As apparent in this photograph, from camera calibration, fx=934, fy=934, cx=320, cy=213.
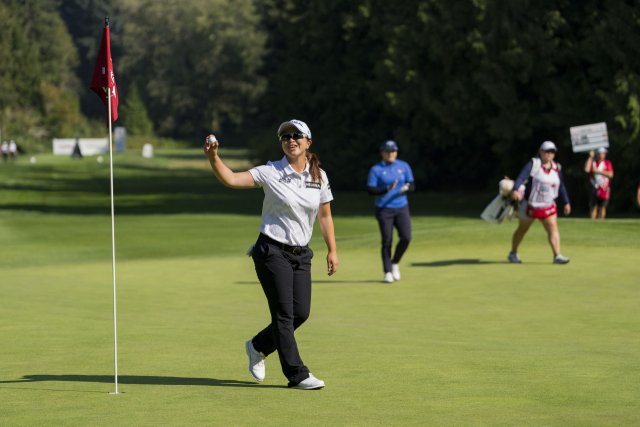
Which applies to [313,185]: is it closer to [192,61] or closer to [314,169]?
[314,169]

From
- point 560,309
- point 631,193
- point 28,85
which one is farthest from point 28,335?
point 28,85

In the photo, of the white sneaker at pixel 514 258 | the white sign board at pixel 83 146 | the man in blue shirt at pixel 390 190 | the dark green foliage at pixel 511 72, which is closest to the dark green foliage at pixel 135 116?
the white sign board at pixel 83 146

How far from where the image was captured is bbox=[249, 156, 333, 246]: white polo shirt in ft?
22.3

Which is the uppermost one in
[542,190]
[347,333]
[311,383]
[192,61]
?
[192,61]

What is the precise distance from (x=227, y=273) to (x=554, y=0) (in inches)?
684

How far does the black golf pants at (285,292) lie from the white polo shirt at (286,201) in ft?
0.37

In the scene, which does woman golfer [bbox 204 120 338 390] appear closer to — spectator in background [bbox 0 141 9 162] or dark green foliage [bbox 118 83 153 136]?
spectator in background [bbox 0 141 9 162]

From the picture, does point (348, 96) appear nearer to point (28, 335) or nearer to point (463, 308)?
point (463, 308)

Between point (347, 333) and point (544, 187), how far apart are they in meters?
6.36

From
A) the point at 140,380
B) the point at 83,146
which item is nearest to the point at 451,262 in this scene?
the point at 140,380

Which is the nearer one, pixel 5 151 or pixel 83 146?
pixel 5 151

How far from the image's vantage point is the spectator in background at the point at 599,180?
2347cm

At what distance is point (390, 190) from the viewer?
14.0 m

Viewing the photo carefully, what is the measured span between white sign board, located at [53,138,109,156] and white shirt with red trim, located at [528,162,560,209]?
83991 mm
